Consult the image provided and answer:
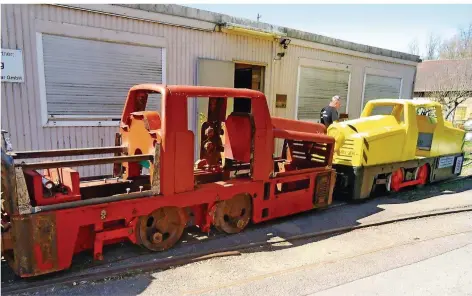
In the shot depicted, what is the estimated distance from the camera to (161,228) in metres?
4.38

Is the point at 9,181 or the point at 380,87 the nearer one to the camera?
the point at 9,181

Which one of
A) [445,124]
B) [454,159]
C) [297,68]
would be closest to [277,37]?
[297,68]

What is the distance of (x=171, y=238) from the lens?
4.49m

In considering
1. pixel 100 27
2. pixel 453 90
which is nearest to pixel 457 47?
pixel 453 90

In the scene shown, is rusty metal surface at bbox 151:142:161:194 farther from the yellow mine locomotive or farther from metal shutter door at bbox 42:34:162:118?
the yellow mine locomotive

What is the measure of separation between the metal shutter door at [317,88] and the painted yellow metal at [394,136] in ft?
8.58

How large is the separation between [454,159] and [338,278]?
665 cm

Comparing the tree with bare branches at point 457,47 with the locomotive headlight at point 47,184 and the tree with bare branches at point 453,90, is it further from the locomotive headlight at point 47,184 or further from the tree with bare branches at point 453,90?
the locomotive headlight at point 47,184

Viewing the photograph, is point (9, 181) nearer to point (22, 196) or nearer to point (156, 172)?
point (22, 196)

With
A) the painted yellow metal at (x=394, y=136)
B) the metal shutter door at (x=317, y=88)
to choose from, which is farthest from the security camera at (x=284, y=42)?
the painted yellow metal at (x=394, y=136)

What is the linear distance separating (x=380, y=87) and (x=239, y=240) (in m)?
10.3

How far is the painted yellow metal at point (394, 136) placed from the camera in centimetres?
670

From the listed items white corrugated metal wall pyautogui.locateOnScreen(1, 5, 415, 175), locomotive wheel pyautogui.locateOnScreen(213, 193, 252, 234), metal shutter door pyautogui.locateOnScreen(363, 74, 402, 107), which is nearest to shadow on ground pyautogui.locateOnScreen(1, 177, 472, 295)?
locomotive wheel pyautogui.locateOnScreen(213, 193, 252, 234)

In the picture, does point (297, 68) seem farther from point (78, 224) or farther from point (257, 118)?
point (78, 224)
